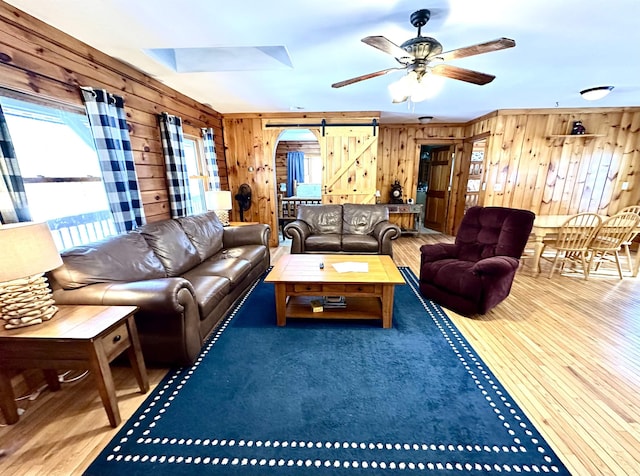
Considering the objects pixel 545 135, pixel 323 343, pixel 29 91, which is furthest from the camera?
pixel 545 135

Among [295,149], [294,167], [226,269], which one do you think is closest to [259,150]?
[226,269]

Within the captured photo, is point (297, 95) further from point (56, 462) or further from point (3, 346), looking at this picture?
point (56, 462)

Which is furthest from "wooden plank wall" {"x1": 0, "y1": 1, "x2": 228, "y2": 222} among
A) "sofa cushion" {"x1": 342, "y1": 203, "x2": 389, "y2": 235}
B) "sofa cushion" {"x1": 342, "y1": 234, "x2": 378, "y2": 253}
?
"sofa cushion" {"x1": 342, "y1": 203, "x2": 389, "y2": 235}

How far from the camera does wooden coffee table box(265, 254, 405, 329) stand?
2.27m

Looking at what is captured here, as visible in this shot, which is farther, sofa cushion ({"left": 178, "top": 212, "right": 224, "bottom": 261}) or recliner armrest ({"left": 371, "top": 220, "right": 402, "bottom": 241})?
recliner armrest ({"left": 371, "top": 220, "right": 402, "bottom": 241})

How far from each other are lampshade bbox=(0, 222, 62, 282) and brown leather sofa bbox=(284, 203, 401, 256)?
2594mm

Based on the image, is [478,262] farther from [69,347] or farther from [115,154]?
[115,154]

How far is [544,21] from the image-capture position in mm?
1854

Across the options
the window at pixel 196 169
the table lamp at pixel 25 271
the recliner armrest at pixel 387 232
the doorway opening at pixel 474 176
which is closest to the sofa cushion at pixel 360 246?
the recliner armrest at pixel 387 232

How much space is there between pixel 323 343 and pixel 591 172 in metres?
5.73

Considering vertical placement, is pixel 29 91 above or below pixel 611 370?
above

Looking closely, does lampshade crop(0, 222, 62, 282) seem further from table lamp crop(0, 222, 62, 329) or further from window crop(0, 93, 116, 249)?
window crop(0, 93, 116, 249)

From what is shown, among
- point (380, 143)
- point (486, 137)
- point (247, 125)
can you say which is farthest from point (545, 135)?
point (247, 125)

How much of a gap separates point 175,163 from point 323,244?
84.6 inches
